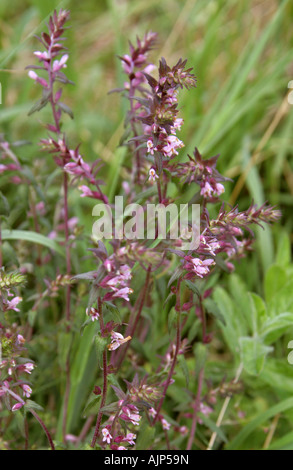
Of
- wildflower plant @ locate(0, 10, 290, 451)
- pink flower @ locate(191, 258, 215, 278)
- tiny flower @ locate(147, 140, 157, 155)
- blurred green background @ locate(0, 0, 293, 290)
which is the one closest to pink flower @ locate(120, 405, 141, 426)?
wildflower plant @ locate(0, 10, 290, 451)

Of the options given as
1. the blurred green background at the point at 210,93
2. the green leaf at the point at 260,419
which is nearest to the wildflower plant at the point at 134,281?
the green leaf at the point at 260,419

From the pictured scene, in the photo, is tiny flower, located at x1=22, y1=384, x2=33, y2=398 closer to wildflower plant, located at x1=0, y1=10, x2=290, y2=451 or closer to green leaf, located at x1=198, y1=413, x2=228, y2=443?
wildflower plant, located at x1=0, y1=10, x2=290, y2=451

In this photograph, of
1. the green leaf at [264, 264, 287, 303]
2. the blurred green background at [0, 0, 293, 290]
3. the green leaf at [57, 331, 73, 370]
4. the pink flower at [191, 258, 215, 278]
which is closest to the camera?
the pink flower at [191, 258, 215, 278]

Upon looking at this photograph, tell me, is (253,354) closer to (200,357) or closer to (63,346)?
(200,357)

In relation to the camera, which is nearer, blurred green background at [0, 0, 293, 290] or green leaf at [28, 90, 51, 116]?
green leaf at [28, 90, 51, 116]

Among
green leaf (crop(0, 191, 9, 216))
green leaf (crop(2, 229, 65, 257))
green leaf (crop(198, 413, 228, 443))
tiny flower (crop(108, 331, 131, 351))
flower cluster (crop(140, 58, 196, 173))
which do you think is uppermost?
flower cluster (crop(140, 58, 196, 173))

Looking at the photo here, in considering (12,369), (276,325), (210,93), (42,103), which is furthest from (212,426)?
(210,93)

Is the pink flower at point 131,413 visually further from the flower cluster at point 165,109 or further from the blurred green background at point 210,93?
the blurred green background at point 210,93

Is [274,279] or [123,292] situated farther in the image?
[274,279]
